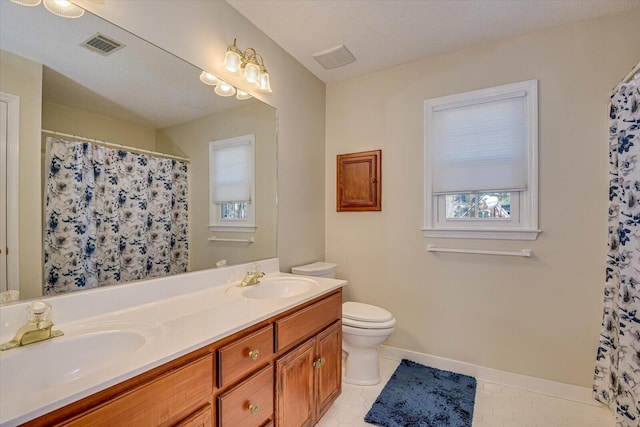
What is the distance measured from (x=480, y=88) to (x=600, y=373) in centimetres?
194

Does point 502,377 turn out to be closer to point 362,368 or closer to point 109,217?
point 362,368

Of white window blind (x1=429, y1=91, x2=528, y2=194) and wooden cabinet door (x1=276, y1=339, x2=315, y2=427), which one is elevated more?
white window blind (x1=429, y1=91, x2=528, y2=194)

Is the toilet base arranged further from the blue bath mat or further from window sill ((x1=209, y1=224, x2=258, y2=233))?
window sill ((x1=209, y1=224, x2=258, y2=233))

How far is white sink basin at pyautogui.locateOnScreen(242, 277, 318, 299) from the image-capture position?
1.71 m

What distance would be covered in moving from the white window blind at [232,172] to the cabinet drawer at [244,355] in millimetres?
834

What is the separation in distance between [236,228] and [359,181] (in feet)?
3.90

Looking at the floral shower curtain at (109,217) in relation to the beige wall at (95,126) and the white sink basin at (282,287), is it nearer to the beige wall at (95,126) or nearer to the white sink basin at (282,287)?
the beige wall at (95,126)

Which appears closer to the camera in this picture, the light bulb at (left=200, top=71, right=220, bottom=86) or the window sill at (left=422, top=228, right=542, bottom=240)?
the light bulb at (left=200, top=71, right=220, bottom=86)

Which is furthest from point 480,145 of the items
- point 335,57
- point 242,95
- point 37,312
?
point 37,312

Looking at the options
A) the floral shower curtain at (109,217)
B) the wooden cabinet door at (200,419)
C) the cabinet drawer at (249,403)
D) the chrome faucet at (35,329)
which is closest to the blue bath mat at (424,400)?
the cabinet drawer at (249,403)

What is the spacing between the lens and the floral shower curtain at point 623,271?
139cm

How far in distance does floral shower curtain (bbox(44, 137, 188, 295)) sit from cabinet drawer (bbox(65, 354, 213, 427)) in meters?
0.59

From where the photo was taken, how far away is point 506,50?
6.68ft

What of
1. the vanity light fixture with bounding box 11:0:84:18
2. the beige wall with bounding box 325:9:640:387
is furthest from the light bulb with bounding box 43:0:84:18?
the beige wall with bounding box 325:9:640:387
